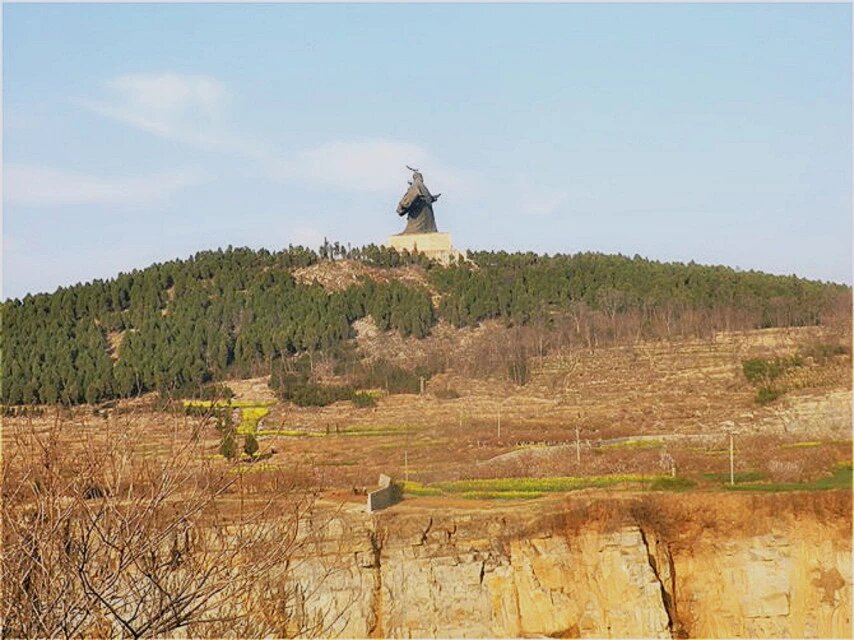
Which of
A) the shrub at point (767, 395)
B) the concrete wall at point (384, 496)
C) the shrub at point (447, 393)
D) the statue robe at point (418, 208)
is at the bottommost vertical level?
the concrete wall at point (384, 496)

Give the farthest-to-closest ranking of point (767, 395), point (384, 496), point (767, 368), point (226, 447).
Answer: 1. point (767, 368)
2. point (767, 395)
3. point (384, 496)
4. point (226, 447)

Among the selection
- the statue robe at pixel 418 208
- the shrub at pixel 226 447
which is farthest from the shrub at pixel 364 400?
the shrub at pixel 226 447

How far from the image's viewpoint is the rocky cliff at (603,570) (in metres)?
21.4

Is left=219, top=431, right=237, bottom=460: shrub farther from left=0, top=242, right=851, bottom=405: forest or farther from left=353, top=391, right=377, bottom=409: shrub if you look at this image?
left=0, top=242, right=851, bottom=405: forest

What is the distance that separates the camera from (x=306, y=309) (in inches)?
2280

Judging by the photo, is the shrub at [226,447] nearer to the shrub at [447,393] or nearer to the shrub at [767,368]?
the shrub at [447,393]

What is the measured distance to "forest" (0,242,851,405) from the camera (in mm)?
50656

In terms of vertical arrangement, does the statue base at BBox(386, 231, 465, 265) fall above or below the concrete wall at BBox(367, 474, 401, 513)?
above

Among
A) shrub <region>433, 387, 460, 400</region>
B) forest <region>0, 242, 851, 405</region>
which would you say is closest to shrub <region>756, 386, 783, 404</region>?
forest <region>0, 242, 851, 405</region>

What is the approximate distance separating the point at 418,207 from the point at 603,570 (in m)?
43.3

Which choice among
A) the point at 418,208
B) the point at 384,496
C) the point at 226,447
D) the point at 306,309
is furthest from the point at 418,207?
the point at 226,447

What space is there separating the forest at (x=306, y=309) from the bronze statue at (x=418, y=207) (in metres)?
2.03

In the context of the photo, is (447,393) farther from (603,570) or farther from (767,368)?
(603,570)

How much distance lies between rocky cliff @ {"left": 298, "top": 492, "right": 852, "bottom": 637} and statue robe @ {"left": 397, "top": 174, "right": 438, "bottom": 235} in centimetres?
4084
